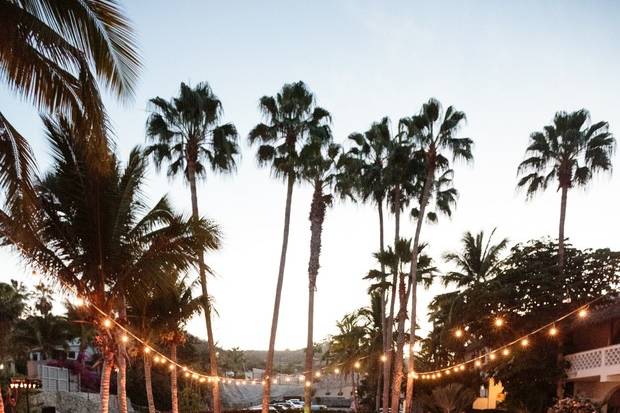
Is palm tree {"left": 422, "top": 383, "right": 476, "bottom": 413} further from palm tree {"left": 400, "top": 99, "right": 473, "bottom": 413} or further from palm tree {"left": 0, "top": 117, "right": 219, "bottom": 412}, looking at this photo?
palm tree {"left": 0, "top": 117, "right": 219, "bottom": 412}

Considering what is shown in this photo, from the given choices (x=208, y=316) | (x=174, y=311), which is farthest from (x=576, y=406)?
(x=174, y=311)

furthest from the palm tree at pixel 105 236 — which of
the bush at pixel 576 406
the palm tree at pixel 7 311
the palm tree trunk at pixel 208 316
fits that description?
the palm tree at pixel 7 311

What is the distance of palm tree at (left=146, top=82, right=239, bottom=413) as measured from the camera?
75.6 ft

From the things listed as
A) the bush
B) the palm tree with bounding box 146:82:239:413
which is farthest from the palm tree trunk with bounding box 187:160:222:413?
the bush

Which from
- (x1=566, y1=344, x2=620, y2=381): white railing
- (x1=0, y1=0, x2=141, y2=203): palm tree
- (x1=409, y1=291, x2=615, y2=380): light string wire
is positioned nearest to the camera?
(x1=0, y1=0, x2=141, y2=203): palm tree

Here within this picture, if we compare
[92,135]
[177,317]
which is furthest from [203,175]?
[92,135]

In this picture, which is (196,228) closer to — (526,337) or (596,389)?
(526,337)

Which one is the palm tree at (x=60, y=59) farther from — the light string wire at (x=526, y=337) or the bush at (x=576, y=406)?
the bush at (x=576, y=406)

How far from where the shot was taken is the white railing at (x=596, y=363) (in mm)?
20391

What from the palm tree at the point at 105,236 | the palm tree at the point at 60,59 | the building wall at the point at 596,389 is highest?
the palm tree at the point at 60,59

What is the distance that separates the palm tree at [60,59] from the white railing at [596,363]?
1979 cm

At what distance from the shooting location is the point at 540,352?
2273 cm

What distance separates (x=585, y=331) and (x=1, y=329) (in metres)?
29.3

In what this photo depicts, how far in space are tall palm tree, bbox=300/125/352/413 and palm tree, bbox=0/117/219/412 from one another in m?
13.1
